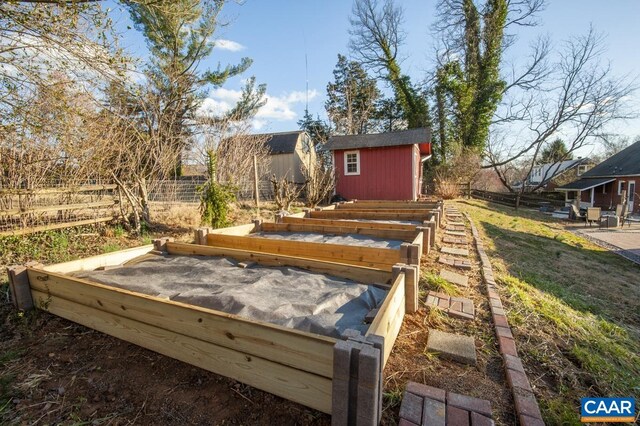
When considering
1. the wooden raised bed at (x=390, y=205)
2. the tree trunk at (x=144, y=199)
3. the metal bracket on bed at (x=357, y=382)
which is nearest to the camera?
the metal bracket on bed at (x=357, y=382)

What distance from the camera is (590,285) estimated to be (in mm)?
5125

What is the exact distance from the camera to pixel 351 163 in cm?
1302

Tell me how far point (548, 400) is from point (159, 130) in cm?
801

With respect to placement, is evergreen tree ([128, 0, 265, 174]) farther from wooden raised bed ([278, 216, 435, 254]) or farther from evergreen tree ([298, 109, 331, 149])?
evergreen tree ([298, 109, 331, 149])

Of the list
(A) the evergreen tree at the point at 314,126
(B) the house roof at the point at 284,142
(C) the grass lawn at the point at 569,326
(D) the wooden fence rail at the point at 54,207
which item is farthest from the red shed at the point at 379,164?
(A) the evergreen tree at the point at 314,126

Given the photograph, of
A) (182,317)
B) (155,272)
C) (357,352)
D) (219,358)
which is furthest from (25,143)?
(357,352)

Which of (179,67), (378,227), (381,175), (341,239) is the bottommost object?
Result: (341,239)

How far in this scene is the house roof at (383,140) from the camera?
1190 centimetres

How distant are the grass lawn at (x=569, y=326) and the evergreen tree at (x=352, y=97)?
20.8m

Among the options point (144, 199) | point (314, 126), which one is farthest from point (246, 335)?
point (314, 126)

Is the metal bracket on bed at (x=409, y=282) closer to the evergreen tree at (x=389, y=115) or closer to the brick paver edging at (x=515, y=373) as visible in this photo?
the brick paver edging at (x=515, y=373)

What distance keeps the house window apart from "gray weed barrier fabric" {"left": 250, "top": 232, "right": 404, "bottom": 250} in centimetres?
867

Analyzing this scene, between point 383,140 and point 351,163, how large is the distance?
1717mm

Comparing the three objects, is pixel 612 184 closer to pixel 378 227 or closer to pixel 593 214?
pixel 593 214
